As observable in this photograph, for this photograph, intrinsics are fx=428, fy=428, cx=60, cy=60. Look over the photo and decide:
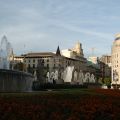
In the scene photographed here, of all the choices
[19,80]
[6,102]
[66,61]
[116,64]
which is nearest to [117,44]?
[116,64]

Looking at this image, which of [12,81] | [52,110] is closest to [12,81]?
[12,81]

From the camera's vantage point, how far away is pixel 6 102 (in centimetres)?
1473

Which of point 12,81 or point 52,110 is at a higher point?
point 12,81

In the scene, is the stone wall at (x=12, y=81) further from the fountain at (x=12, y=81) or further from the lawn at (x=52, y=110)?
the lawn at (x=52, y=110)

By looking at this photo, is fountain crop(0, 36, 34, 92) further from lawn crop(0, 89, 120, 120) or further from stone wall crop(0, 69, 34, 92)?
lawn crop(0, 89, 120, 120)

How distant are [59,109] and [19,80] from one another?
13.4 metres

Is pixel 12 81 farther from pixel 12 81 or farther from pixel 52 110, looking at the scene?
pixel 52 110

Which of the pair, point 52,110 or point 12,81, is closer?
point 52,110

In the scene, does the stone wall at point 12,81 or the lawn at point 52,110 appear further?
the stone wall at point 12,81

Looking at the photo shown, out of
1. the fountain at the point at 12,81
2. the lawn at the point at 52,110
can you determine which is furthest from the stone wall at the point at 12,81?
the lawn at the point at 52,110

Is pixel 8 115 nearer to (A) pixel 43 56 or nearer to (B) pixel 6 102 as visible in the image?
(B) pixel 6 102

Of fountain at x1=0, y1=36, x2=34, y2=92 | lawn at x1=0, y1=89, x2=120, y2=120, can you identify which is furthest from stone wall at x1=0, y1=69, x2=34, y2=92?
lawn at x1=0, y1=89, x2=120, y2=120

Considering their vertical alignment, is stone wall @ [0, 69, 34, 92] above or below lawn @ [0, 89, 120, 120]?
above

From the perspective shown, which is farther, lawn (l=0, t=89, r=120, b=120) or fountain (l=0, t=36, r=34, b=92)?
fountain (l=0, t=36, r=34, b=92)
